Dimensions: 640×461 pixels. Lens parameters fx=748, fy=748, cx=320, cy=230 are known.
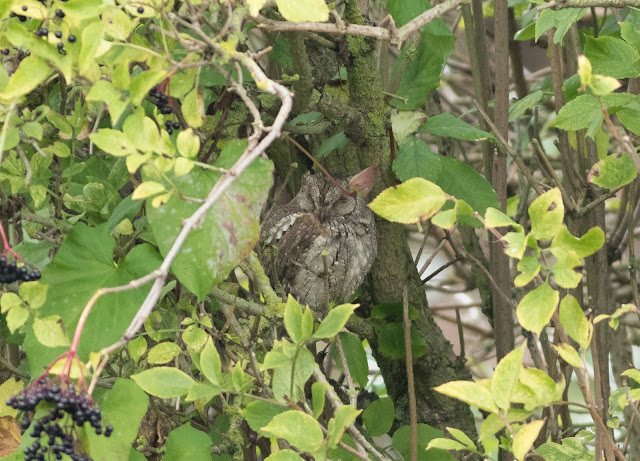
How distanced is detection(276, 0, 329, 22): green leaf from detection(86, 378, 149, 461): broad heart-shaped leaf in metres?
0.57

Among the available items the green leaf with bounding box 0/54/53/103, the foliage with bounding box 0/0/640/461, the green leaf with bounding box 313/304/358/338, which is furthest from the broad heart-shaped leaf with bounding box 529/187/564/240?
the green leaf with bounding box 0/54/53/103

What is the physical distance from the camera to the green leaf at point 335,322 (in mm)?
934

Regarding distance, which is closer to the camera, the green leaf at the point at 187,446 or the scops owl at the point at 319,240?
the green leaf at the point at 187,446

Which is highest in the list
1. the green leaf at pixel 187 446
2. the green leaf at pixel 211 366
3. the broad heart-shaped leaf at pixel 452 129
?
the broad heart-shaped leaf at pixel 452 129

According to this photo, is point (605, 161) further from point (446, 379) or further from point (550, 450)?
point (446, 379)

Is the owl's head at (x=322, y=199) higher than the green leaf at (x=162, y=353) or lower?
higher

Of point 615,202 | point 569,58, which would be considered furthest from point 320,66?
point 615,202

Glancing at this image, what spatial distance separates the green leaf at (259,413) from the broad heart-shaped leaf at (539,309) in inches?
16.0

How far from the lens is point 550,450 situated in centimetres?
106

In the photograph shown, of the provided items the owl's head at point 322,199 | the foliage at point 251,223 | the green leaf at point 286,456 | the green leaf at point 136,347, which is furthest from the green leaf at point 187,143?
the owl's head at point 322,199

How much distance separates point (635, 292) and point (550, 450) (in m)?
0.61

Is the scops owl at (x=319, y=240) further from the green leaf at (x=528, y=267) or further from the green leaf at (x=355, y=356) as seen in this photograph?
the green leaf at (x=528, y=267)

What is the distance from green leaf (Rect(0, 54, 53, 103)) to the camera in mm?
803

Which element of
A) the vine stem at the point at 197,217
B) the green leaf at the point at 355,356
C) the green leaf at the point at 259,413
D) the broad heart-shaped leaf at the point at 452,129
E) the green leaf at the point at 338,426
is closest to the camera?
the vine stem at the point at 197,217
